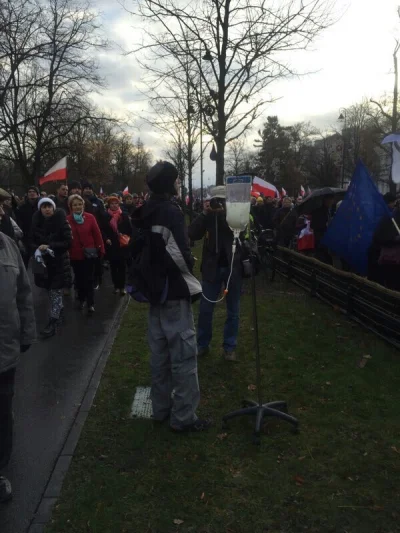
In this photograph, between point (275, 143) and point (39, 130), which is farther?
point (275, 143)

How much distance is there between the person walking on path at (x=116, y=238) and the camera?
9102mm

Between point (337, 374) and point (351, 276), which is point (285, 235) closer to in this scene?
point (351, 276)

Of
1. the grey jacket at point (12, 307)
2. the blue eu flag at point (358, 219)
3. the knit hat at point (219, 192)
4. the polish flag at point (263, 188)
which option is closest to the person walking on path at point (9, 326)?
the grey jacket at point (12, 307)

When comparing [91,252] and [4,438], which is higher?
[91,252]

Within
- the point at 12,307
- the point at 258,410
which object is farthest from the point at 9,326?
the point at 258,410

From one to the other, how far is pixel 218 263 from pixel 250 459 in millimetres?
2322

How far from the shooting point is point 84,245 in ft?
25.6

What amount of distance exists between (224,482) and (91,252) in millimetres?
5082

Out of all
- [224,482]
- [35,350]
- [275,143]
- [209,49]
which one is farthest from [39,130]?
[275,143]

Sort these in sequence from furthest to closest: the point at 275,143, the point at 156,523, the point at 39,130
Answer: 1. the point at 275,143
2. the point at 39,130
3. the point at 156,523

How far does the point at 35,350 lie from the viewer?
6168 millimetres

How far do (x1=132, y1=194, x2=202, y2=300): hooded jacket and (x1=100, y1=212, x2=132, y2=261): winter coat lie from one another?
16.6ft

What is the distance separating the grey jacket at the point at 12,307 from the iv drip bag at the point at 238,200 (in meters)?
1.81

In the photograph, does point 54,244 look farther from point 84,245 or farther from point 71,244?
point 84,245
